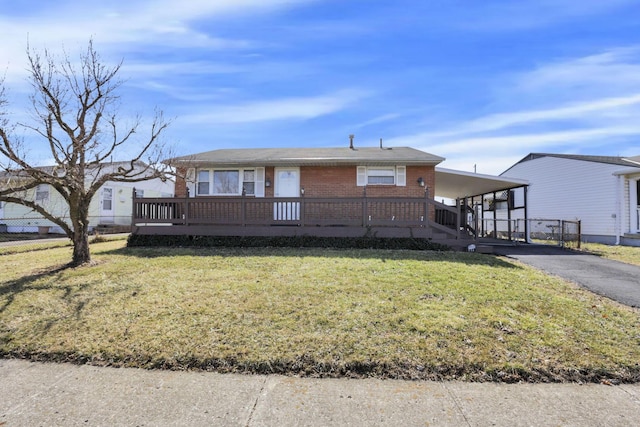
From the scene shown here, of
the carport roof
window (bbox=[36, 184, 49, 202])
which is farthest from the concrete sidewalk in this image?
window (bbox=[36, 184, 49, 202])

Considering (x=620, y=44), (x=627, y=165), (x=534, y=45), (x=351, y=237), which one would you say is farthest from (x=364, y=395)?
(x=627, y=165)

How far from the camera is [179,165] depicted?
1128cm

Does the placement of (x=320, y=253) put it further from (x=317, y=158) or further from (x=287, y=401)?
(x=287, y=401)

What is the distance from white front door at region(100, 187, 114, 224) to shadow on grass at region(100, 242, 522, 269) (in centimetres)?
1559

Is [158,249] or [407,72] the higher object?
[407,72]

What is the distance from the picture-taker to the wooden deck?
36.0ft

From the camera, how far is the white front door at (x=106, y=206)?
23.3m

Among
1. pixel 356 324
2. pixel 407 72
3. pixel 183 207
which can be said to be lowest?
pixel 356 324

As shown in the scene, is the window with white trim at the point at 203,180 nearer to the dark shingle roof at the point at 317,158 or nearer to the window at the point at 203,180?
the window at the point at 203,180

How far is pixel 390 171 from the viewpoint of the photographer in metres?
13.6

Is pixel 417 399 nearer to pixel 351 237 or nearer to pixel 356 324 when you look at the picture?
pixel 356 324

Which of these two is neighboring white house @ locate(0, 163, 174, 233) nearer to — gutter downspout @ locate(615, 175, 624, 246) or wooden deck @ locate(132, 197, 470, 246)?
wooden deck @ locate(132, 197, 470, 246)

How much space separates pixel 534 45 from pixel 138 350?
1195 centimetres

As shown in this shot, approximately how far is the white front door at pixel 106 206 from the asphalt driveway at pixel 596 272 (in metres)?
24.3
